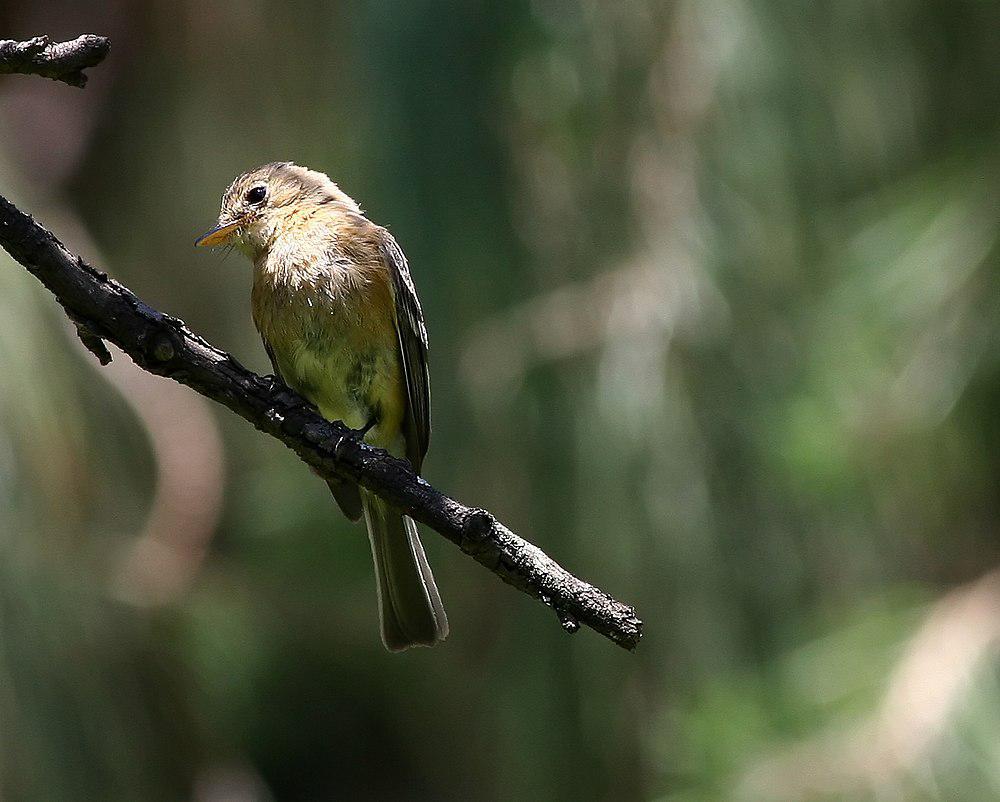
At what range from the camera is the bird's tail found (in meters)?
2.71

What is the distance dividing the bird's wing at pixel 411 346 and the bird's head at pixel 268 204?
0.23 m

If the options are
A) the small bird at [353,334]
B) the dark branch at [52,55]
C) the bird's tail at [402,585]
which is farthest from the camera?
the small bird at [353,334]

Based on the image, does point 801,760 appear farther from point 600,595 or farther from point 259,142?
point 259,142

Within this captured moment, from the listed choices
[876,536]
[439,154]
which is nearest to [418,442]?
[439,154]

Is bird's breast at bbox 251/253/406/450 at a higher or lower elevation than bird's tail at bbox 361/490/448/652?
higher

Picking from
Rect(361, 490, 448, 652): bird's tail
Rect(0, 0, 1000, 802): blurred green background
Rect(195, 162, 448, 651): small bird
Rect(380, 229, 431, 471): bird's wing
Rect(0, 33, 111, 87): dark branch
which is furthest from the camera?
Rect(0, 0, 1000, 802): blurred green background

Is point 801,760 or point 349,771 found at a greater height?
point 349,771

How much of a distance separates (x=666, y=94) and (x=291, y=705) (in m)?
3.49

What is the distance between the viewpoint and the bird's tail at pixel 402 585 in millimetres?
2711

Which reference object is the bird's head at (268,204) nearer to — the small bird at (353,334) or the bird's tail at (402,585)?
the small bird at (353,334)

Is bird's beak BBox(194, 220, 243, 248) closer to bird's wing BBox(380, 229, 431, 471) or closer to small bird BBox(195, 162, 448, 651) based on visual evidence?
small bird BBox(195, 162, 448, 651)

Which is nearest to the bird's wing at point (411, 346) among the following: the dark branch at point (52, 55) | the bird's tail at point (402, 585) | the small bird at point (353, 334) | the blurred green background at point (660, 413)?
the small bird at point (353, 334)

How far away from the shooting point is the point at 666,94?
391cm

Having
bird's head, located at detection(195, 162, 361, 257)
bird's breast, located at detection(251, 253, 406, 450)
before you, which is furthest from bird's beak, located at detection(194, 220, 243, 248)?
bird's breast, located at detection(251, 253, 406, 450)
